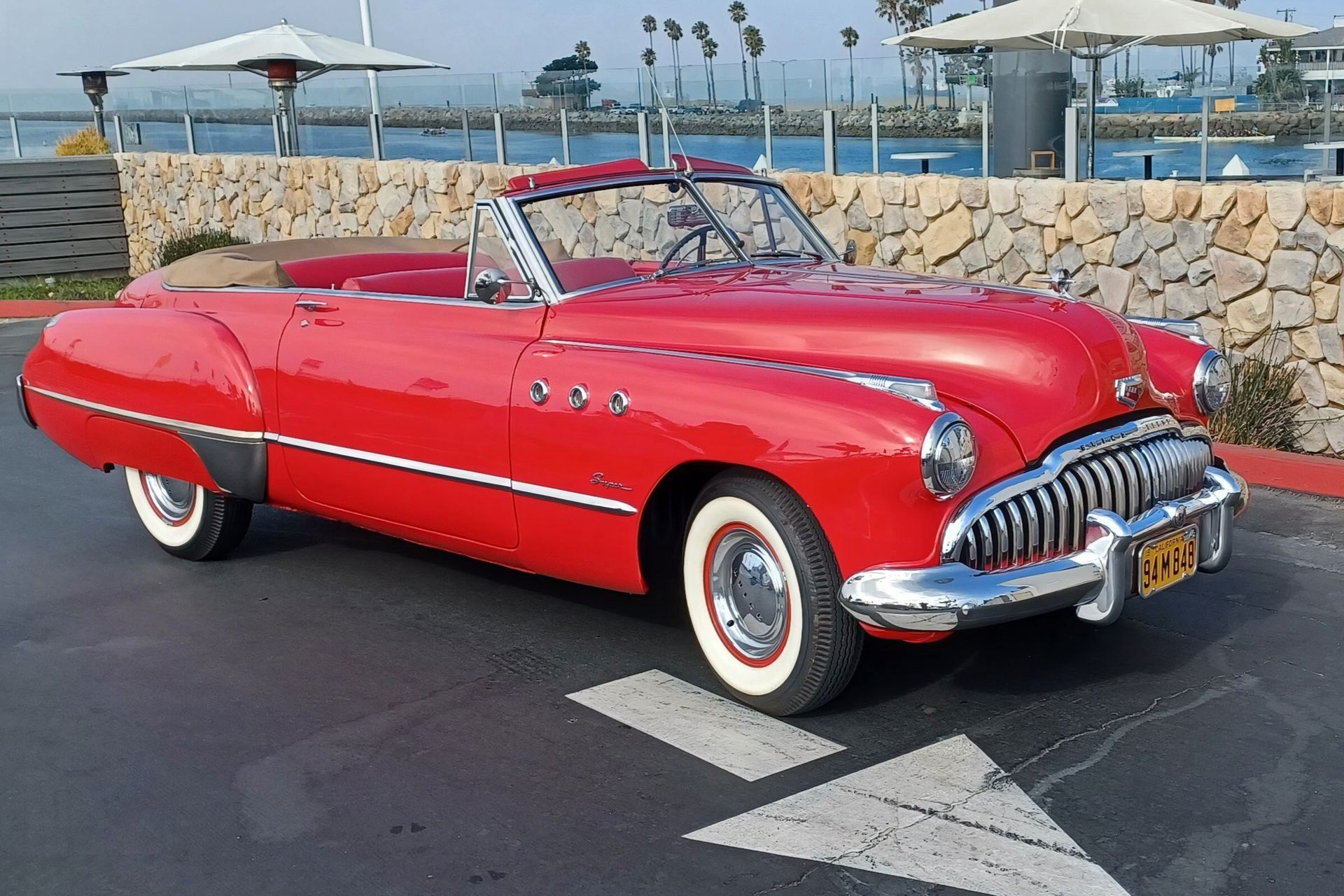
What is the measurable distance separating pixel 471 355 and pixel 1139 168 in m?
10.9

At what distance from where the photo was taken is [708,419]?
4090 mm

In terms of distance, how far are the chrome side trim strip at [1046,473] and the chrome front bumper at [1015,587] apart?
82mm

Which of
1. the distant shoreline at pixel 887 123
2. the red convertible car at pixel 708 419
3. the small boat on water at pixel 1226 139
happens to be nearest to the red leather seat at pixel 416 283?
the red convertible car at pixel 708 419

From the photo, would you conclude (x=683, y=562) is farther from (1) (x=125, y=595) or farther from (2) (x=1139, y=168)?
(2) (x=1139, y=168)

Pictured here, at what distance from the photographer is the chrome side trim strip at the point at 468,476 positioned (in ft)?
14.5

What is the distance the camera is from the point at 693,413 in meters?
4.14

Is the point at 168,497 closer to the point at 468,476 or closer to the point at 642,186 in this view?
the point at 468,476

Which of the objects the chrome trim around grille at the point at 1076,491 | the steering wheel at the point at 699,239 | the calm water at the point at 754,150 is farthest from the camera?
the calm water at the point at 754,150

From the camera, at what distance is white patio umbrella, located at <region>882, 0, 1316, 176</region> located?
10914 mm

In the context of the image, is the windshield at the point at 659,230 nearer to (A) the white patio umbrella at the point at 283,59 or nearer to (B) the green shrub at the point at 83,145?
(A) the white patio umbrella at the point at 283,59

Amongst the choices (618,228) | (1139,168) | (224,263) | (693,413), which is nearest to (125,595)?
(224,263)

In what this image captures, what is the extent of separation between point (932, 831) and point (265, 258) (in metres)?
4.28

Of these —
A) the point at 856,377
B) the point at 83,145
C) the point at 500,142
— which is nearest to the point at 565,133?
the point at 500,142

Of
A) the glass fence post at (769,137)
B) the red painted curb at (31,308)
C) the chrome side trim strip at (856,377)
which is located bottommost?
the red painted curb at (31,308)
